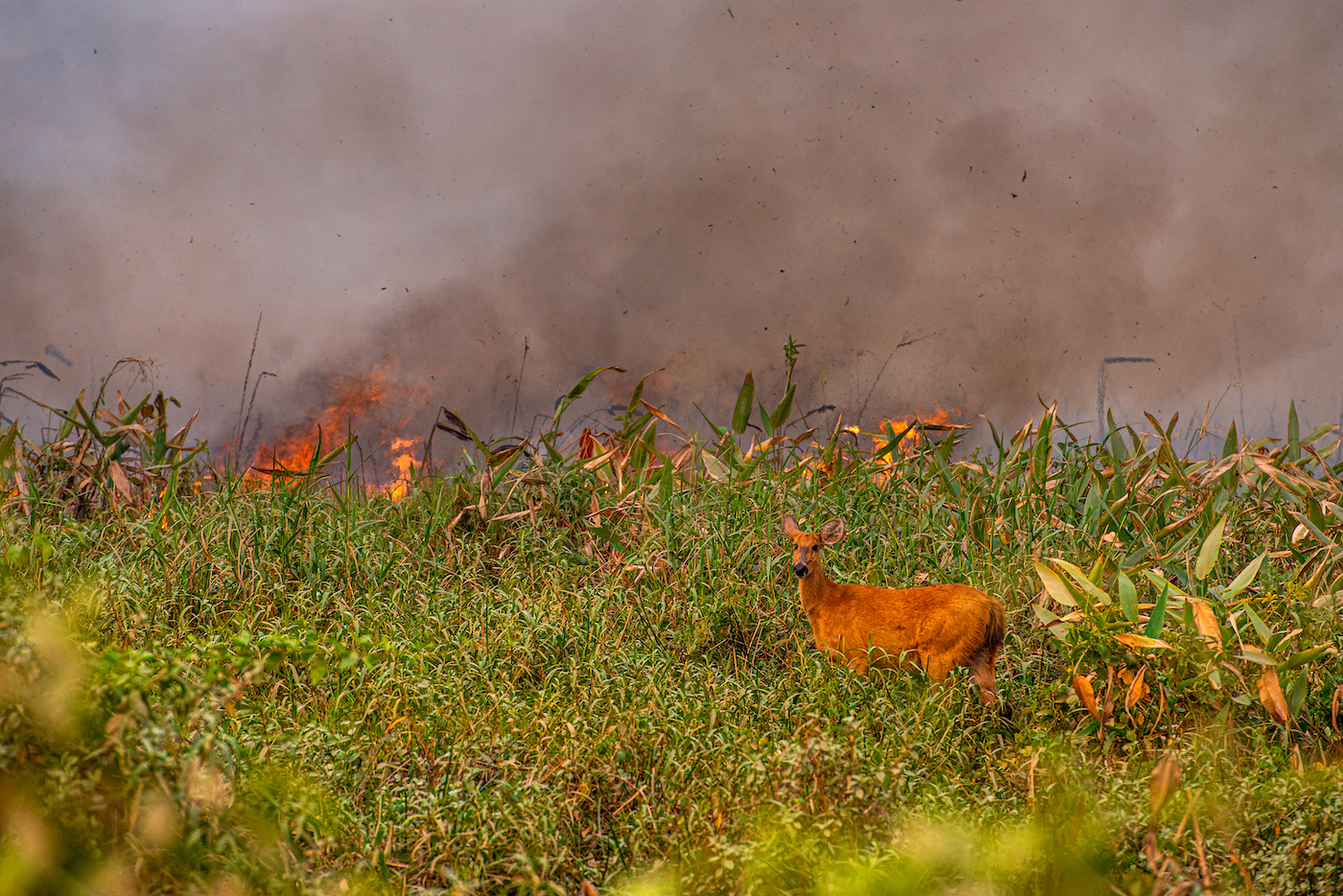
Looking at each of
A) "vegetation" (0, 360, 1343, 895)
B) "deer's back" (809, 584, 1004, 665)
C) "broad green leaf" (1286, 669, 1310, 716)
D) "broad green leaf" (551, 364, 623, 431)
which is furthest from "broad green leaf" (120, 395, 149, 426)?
"broad green leaf" (1286, 669, 1310, 716)

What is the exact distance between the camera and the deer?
3340 mm

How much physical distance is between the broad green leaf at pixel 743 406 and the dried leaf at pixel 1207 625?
2.54 metres

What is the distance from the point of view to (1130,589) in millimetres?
3270

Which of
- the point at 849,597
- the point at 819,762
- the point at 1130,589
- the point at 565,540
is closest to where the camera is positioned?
the point at 819,762

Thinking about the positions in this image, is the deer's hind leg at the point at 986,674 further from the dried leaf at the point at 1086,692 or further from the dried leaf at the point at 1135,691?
the dried leaf at the point at 1135,691

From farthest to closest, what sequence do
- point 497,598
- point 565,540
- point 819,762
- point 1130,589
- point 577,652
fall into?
point 565,540
point 497,598
point 577,652
point 1130,589
point 819,762

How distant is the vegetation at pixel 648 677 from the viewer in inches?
87.5

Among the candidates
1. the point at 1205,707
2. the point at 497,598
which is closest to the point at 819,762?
the point at 1205,707

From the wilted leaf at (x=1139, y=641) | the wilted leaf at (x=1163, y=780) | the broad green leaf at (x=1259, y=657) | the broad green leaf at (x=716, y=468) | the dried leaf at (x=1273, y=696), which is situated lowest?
the wilted leaf at (x=1163, y=780)

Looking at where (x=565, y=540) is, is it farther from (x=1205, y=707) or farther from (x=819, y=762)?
(x=1205, y=707)

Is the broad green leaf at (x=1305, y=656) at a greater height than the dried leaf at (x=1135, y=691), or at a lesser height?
greater

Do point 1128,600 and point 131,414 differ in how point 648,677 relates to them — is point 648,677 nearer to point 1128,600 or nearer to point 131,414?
point 1128,600

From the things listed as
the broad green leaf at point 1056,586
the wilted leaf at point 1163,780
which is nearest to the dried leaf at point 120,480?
the broad green leaf at point 1056,586

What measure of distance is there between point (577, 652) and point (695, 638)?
477mm
